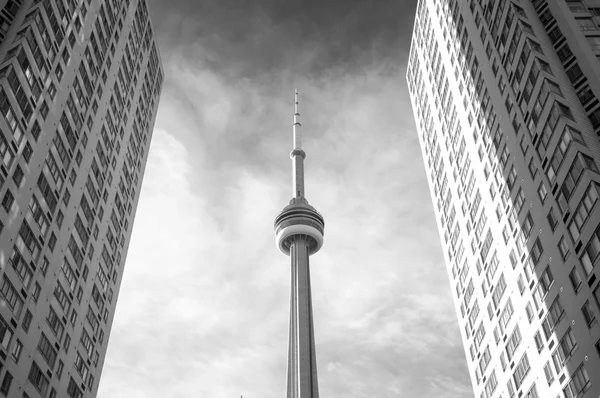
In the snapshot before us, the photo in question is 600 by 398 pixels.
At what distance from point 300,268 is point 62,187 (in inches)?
4043

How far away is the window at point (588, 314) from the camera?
156 ft

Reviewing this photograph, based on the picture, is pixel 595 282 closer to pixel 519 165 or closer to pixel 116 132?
pixel 519 165

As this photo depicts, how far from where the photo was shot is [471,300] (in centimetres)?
7494

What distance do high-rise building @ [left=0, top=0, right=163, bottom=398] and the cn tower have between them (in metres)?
69.6

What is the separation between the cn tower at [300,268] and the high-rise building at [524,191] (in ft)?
214

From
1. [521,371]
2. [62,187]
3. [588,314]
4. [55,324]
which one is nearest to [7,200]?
[62,187]

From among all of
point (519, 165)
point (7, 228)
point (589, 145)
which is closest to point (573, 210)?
point (589, 145)

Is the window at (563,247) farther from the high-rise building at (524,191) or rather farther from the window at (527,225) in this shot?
the window at (527,225)

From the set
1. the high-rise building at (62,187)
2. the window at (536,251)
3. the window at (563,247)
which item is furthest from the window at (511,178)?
the high-rise building at (62,187)

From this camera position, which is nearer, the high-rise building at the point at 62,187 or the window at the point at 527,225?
the high-rise building at the point at 62,187

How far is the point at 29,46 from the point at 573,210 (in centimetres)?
4544

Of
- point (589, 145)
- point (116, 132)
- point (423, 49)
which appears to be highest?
point (423, 49)

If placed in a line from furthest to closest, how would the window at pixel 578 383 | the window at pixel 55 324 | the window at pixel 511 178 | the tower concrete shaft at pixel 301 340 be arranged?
1. the tower concrete shaft at pixel 301 340
2. the window at pixel 511 178
3. the window at pixel 55 324
4. the window at pixel 578 383

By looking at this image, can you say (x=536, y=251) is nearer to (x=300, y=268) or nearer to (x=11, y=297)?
(x=11, y=297)
